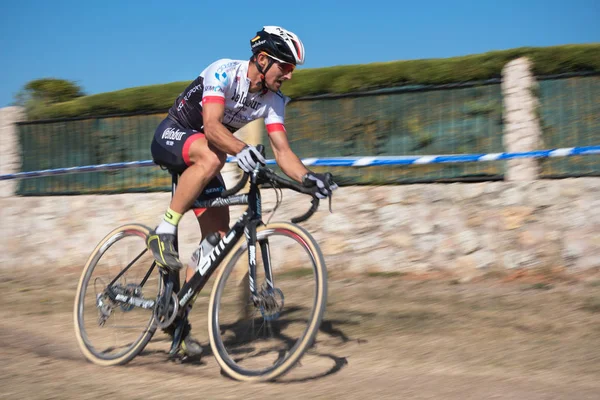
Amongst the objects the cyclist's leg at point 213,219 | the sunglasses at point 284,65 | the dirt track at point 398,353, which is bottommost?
the dirt track at point 398,353

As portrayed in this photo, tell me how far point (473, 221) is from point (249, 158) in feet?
14.6

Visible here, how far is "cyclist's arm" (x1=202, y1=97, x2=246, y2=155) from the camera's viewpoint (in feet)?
14.7

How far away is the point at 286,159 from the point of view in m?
4.92

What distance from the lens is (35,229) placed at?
433 inches

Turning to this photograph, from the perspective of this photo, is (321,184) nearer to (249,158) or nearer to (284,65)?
(249,158)

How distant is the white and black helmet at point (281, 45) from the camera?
4.69m

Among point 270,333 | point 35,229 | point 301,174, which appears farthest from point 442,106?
point 35,229

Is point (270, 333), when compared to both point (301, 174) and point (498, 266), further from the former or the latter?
point (498, 266)

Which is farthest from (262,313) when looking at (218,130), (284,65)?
(284,65)

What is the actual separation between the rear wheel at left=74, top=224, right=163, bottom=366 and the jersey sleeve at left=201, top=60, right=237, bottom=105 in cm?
114

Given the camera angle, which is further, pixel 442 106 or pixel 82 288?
pixel 442 106

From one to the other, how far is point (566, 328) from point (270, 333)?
2.66 m

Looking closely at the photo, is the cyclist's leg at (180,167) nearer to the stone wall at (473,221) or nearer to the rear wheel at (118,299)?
the rear wheel at (118,299)

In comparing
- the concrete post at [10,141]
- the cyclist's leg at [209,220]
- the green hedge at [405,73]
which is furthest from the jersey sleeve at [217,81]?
the concrete post at [10,141]
